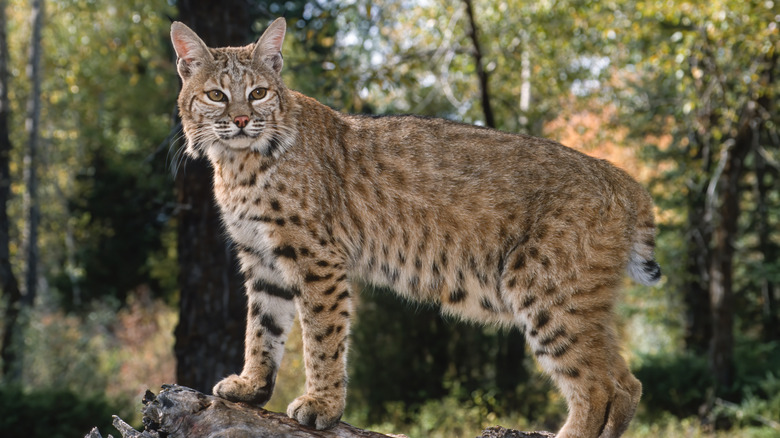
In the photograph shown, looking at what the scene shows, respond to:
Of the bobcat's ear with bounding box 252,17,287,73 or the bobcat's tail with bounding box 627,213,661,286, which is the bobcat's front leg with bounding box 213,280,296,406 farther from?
the bobcat's tail with bounding box 627,213,661,286

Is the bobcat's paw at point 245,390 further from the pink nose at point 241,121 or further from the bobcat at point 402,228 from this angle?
the pink nose at point 241,121

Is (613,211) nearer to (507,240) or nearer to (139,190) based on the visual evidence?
(507,240)

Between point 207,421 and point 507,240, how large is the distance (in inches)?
82.1

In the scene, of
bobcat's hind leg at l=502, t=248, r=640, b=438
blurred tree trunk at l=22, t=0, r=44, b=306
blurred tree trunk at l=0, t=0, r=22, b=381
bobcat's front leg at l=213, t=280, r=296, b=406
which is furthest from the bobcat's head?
blurred tree trunk at l=22, t=0, r=44, b=306

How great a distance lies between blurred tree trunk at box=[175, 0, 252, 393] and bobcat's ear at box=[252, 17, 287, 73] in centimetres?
251

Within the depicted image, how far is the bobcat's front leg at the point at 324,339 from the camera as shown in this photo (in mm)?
4535

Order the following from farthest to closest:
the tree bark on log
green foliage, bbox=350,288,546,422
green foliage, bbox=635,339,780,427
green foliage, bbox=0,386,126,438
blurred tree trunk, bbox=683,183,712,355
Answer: blurred tree trunk, bbox=683,183,712,355
green foliage, bbox=635,339,780,427
green foliage, bbox=350,288,546,422
green foliage, bbox=0,386,126,438
the tree bark on log

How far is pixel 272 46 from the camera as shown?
4.91m

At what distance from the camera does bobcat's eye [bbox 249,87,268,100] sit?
15.7ft

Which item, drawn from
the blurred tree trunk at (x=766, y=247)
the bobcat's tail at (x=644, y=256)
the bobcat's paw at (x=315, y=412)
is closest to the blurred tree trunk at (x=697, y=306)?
the blurred tree trunk at (x=766, y=247)

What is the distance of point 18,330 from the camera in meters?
15.6

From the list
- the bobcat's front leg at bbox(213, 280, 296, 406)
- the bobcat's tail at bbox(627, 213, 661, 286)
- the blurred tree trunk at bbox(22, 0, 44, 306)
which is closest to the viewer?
the bobcat's front leg at bbox(213, 280, 296, 406)

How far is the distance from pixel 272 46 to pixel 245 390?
2137 mm

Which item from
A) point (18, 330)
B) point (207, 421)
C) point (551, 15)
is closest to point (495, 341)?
point (551, 15)
